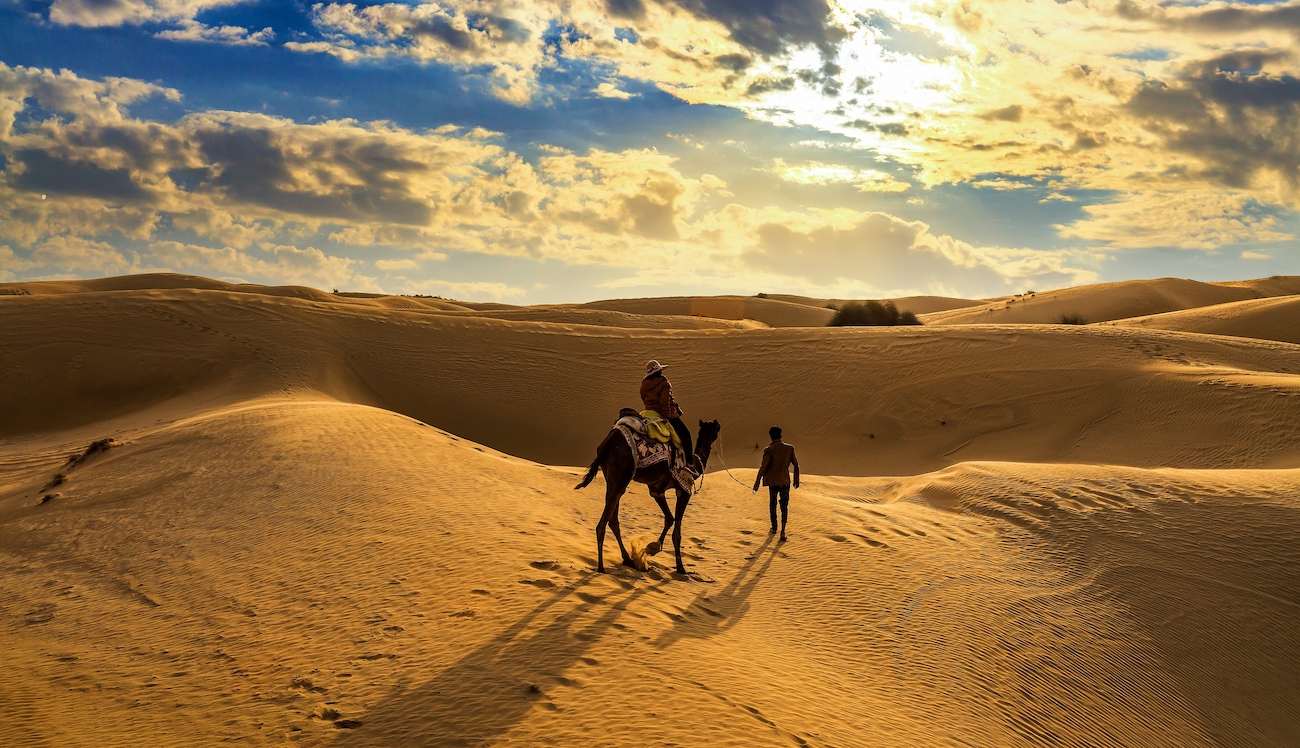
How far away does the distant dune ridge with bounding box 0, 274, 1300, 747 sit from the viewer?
6.04 meters

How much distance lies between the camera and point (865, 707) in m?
6.88

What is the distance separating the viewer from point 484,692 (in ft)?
19.0

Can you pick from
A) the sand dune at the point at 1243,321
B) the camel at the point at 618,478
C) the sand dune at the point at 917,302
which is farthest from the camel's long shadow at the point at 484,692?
the sand dune at the point at 917,302

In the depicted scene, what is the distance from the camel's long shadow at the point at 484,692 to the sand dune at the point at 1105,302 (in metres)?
50.4

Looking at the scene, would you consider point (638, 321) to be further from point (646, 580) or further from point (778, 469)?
point (646, 580)

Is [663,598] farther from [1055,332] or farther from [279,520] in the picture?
[1055,332]

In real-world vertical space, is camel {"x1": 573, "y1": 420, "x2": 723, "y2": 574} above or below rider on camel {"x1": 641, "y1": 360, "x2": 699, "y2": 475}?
below

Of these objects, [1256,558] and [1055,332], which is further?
[1055,332]

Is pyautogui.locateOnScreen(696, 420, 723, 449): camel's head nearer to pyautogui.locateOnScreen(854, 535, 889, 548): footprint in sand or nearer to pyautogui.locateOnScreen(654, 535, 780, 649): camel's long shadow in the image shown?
pyautogui.locateOnScreen(654, 535, 780, 649): camel's long shadow

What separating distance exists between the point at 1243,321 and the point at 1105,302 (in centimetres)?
1595

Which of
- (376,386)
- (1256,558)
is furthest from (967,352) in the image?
(376,386)

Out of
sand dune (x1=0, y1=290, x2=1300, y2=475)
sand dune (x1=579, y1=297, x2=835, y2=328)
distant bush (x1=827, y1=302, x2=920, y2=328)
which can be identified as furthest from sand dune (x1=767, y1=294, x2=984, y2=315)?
sand dune (x1=0, y1=290, x2=1300, y2=475)

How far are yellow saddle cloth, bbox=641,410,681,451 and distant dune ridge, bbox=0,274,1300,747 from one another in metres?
1.70

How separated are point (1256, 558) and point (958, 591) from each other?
512 cm
